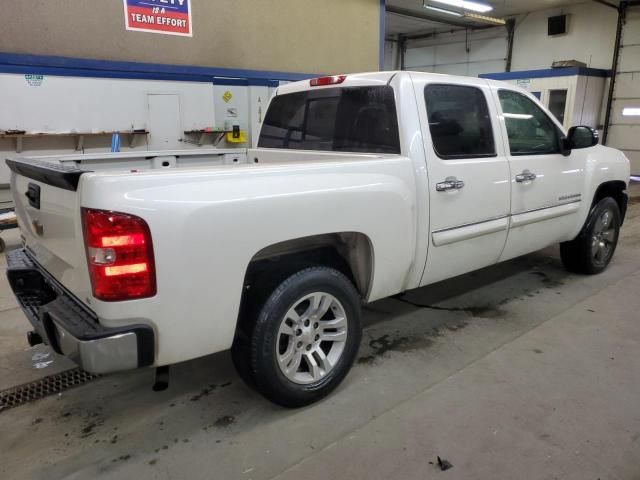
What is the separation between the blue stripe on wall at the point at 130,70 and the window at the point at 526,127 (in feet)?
17.5

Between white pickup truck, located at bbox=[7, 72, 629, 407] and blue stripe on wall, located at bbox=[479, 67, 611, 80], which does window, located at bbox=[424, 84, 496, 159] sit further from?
blue stripe on wall, located at bbox=[479, 67, 611, 80]

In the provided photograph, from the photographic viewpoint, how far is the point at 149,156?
378 centimetres

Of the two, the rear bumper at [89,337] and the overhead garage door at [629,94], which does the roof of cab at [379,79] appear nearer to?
the rear bumper at [89,337]

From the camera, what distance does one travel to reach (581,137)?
153 inches

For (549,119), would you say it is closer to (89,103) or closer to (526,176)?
(526,176)

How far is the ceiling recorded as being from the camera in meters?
14.1

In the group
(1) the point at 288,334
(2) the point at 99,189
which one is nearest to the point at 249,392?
(1) the point at 288,334

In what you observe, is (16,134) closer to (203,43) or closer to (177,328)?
(203,43)

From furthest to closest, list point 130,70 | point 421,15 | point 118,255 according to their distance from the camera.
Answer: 1. point 421,15
2. point 130,70
3. point 118,255

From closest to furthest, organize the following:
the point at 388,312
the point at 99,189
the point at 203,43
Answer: the point at 99,189, the point at 388,312, the point at 203,43

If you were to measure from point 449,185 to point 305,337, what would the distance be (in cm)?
129

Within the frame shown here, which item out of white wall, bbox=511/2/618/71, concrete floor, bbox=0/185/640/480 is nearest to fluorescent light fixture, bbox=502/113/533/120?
concrete floor, bbox=0/185/640/480

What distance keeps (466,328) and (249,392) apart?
1.73 metres

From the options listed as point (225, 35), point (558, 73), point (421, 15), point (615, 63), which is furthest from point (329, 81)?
point (421, 15)
